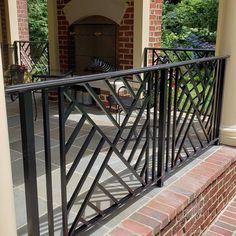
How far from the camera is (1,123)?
1.17m

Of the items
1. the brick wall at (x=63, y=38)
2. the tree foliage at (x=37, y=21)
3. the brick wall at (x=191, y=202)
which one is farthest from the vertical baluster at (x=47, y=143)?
the tree foliage at (x=37, y=21)

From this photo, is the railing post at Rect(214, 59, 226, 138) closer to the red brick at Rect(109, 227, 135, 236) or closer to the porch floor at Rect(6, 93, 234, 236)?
the porch floor at Rect(6, 93, 234, 236)

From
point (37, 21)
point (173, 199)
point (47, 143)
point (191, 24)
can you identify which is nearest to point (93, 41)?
point (173, 199)

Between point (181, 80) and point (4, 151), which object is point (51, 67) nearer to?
point (181, 80)

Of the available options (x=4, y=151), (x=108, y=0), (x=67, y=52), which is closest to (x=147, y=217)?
(x=4, y=151)

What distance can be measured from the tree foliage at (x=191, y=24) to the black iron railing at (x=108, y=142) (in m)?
7.81

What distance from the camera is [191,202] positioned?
235 centimetres

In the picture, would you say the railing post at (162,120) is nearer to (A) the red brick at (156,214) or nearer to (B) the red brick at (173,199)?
(B) the red brick at (173,199)

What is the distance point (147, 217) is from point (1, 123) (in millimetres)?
1175

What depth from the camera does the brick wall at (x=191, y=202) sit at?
78.0 inches

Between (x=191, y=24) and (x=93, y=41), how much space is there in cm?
755

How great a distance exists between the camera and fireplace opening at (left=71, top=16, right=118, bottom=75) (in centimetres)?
460

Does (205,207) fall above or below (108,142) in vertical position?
below

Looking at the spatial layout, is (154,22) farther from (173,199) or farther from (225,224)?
(173,199)
